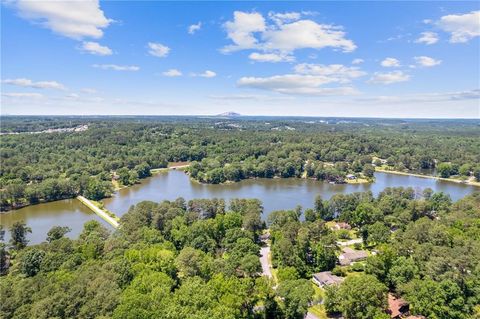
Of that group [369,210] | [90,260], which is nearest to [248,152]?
[369,210]

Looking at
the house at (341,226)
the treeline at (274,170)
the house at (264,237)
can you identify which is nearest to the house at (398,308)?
the house at (264,237)

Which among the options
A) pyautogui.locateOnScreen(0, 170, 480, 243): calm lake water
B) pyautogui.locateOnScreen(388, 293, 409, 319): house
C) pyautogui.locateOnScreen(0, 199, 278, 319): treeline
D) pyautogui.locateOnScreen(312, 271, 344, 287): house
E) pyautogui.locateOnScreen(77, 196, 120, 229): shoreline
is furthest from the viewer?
pyautogui.locateOnScreen(0, 170, 480, 243): calm lake water

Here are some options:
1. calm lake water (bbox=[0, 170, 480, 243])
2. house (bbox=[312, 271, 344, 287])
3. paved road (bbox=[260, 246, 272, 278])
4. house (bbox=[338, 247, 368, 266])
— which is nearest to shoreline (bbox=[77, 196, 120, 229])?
calm lake water (bbox=[0, 170, 480, 243])

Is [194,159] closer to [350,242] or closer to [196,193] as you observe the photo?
[196,193]

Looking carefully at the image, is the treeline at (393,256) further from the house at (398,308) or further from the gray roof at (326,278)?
the gray roof at (326,278)

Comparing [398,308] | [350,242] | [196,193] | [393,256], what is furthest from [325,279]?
[196,193]

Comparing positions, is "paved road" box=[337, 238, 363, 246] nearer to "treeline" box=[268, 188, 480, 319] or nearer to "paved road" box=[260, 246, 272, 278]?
"treeline" box=[268, 188, 480, 319]

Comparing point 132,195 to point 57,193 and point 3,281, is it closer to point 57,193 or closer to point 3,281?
point 57,193
